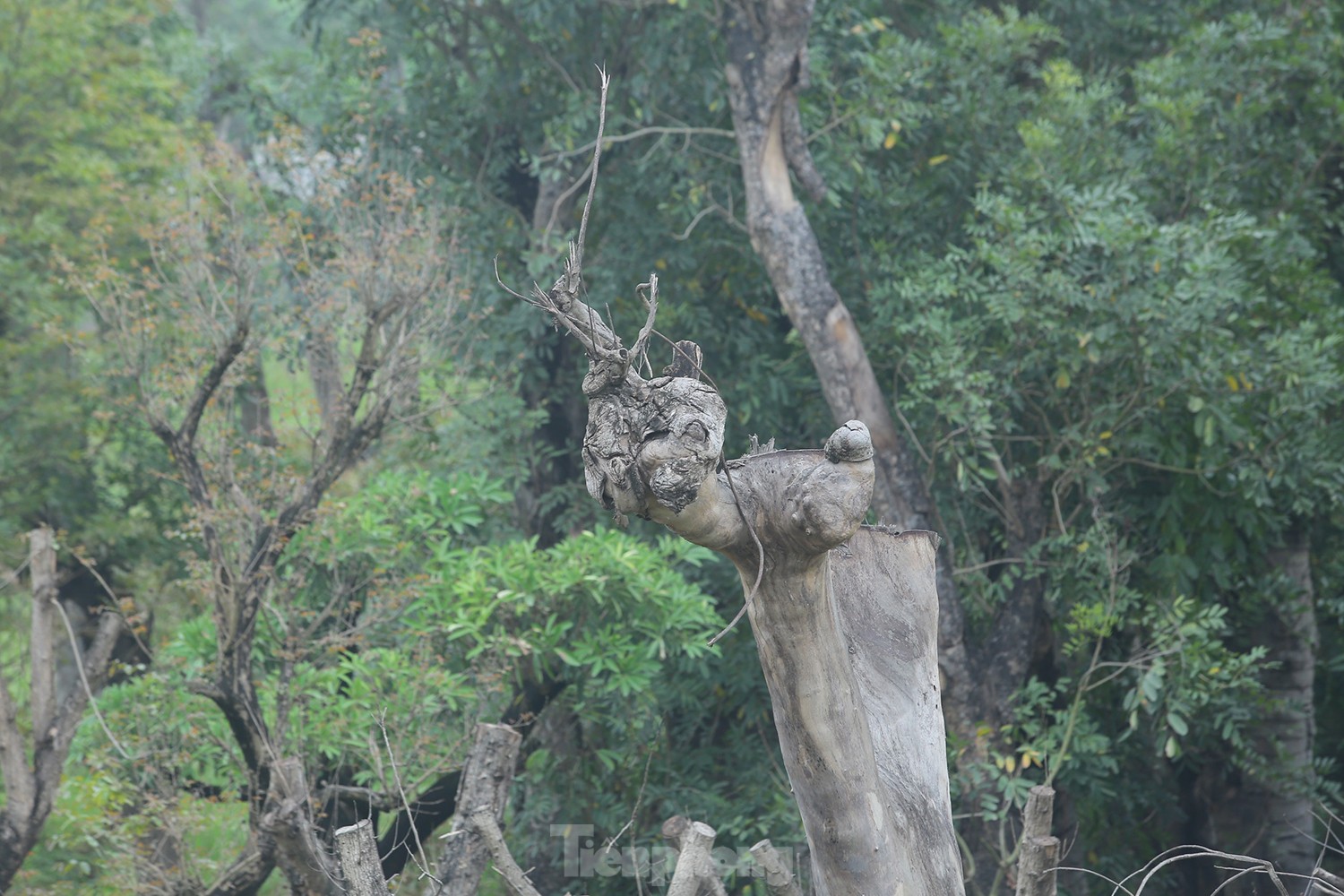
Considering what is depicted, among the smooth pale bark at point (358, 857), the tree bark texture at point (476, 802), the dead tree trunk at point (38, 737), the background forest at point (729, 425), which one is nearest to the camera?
the smooth pale bark at point (358, 857)

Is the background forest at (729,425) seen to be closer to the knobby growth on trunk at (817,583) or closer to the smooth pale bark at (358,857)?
the smooth pale bark at (358,857)

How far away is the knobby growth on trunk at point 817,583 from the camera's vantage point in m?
3.09

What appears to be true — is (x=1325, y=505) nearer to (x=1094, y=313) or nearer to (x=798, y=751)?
(x=1094, y=313)

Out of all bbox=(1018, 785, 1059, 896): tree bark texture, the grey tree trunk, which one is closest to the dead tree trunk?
bbox=(1018, 785, 1059, 896): tree bark texture

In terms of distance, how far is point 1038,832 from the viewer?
4652mm

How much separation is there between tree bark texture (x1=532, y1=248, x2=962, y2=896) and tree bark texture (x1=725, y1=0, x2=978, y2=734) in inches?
122

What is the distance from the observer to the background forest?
22.4ft

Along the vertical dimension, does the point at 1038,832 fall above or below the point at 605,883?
above

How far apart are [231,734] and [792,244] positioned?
4.27 m

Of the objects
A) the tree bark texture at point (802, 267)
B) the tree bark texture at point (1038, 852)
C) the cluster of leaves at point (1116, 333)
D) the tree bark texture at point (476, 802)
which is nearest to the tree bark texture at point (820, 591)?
the tree bark texture at point (1038, 852)

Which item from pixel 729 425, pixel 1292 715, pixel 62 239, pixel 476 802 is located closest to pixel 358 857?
pixel 476 802

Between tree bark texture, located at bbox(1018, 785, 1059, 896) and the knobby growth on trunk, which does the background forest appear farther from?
the knobby growth on trunk

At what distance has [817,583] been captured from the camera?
3482mm

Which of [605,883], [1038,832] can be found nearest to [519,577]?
[605,883]
